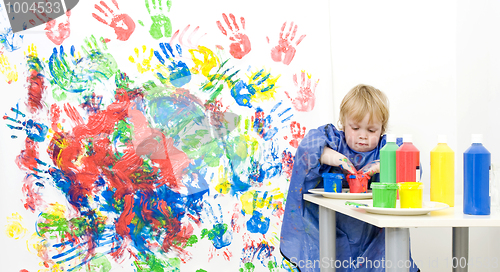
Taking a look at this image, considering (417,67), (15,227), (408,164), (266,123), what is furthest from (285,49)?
(15,227)

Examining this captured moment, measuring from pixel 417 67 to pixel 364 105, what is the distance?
831 millimetres

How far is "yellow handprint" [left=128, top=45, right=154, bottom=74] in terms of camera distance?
1815 millimetres

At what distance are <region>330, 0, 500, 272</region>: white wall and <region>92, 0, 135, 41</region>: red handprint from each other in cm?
107

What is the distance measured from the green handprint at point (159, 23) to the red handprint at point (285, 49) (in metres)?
0.55

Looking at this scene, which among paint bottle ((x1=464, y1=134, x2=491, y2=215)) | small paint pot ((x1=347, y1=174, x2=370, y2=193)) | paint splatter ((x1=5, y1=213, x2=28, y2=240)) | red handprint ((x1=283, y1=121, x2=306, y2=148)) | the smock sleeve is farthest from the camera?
red handprint ((x1=283, y1=121, x2=306, y2=148))

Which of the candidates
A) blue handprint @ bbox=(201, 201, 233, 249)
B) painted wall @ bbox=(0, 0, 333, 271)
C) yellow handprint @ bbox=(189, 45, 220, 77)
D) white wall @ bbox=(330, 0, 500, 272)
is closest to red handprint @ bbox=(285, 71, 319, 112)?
painted wall @ bbox=(0, 0, 333, 271)

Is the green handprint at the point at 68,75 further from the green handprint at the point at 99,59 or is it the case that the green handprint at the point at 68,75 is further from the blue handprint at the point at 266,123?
the blue handprint at the point at 266,123

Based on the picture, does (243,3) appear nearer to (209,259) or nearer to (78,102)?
(78,102)

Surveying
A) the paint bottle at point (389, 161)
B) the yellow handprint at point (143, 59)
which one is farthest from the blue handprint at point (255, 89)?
the paint bottle at point (389, 161)

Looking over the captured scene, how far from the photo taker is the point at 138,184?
1784 millimetres

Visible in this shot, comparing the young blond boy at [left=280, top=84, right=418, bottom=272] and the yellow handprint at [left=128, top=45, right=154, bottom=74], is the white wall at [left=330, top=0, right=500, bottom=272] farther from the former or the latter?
the yellow handprint at [left=128, top=45, right=154, bottom=74]

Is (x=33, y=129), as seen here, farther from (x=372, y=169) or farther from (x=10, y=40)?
(x=372, y=169)

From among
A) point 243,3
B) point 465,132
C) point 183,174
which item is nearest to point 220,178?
point 183,174

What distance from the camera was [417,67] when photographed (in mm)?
1945
